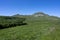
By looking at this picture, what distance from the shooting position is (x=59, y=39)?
4038cm
